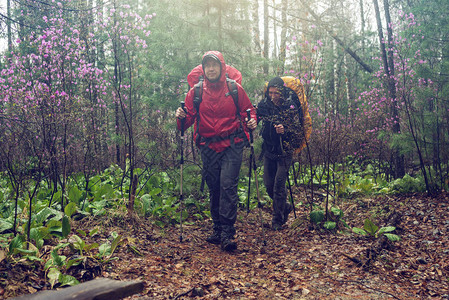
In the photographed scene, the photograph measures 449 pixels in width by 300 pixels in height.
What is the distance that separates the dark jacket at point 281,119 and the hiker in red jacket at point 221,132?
23.0 inches

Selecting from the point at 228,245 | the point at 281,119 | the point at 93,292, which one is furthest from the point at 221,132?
the point at 93,292

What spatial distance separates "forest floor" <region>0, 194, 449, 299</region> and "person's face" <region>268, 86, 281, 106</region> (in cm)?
187

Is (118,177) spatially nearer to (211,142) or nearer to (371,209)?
(211,142)

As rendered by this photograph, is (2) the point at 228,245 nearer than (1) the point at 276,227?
Yes

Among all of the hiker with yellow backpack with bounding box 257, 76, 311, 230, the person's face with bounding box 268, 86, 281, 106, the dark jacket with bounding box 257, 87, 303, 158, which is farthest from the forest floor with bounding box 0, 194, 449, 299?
the person's face with bounding box 268, 86, 281, 106

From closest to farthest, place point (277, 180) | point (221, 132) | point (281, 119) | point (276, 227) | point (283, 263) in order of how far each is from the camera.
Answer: point (283, 263)
point (221, 132)
point (281, 119)
point (277, 180)
point (276, 227)

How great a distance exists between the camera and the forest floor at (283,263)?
3.10m

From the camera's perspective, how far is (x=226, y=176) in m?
4.62

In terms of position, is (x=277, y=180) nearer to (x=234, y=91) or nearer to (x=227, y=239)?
(x=227, y=239)

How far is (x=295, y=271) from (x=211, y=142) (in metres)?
1.94

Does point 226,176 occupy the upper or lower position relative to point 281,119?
lower

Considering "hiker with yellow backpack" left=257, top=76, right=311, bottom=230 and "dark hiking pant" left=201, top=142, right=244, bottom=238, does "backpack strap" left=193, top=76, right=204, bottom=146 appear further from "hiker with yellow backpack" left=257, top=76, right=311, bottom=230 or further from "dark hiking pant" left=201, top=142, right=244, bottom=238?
"hiker with yellow backpack" left=257, top=76, right=311, bottom=230

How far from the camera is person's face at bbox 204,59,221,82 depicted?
4648mm

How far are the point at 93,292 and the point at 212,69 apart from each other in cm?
354
